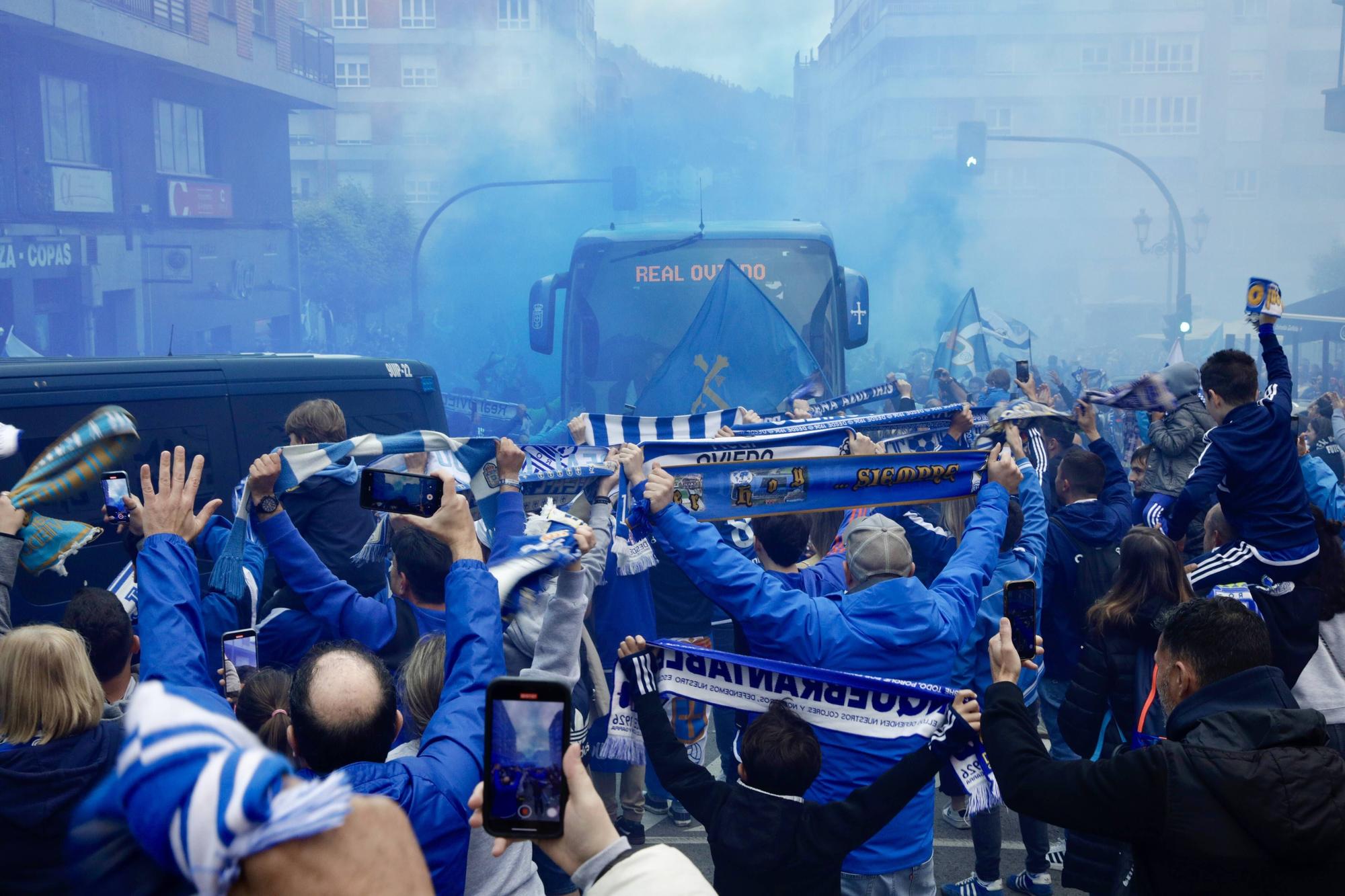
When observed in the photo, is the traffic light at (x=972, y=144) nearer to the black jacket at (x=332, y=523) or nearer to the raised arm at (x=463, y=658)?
the black jacket at (x=332, y=523)

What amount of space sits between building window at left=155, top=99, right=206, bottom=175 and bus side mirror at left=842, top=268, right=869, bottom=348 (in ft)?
74.0

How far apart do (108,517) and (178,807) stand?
241cm

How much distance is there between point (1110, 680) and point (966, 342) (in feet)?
33.4

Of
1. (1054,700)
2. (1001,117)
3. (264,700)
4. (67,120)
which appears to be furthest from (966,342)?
(1001,117)

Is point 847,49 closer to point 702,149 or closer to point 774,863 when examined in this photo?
point 702,149

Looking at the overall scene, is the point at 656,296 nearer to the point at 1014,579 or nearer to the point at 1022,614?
the point at 1014,579

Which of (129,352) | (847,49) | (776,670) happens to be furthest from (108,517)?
(847,49)

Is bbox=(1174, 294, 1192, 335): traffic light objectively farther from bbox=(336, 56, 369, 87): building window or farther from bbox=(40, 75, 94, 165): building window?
bbox=(336, 56, 369, 87): building window

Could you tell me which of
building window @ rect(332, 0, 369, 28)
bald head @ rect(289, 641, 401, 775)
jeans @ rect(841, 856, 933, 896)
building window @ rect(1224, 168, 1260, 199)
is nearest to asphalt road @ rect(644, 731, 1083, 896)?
jeans @ rect(841, 856, 933, 896)

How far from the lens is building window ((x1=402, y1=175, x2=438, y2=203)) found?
3547cm

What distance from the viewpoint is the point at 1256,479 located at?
14.1 feet

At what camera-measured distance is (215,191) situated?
29.9 m

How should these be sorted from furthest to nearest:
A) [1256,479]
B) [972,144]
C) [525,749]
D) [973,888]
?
[972,144] < [973,888] < [1256,479] < [525,749]

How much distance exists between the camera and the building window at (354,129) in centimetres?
3916
